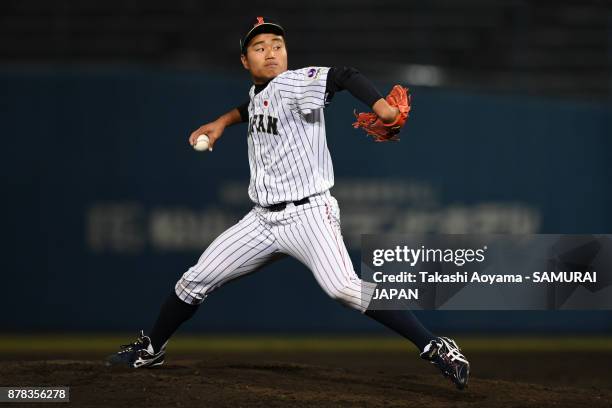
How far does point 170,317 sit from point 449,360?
1.39 m

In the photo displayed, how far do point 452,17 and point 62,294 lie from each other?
4990mm

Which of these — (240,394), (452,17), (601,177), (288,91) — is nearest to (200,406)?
(240,394)

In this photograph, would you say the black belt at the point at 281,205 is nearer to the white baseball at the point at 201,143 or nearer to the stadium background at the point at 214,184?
the white baseball at the point at 201,143

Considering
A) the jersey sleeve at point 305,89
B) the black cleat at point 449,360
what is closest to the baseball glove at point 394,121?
the jersey sleeve at point 305,89

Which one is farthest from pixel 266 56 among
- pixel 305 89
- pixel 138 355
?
pixel 138 355

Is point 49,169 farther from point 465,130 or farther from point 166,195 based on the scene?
point 465,130

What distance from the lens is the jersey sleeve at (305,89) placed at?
4.30 m

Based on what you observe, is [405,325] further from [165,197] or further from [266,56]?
[165,197]

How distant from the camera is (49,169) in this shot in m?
8.47

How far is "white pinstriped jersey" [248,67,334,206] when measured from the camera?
4.40 m

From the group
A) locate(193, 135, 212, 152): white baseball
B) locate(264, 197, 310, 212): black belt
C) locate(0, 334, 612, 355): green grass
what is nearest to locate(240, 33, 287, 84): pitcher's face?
locate(193, 135, 212, 152): white baseball

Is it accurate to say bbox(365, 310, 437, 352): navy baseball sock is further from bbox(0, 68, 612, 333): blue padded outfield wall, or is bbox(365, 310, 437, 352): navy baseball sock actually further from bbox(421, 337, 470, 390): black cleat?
bbox(0, 68, 612, 333): blue padded outfield wall

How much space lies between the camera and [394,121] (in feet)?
13.6

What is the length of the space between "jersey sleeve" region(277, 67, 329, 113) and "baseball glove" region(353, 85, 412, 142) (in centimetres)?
22
